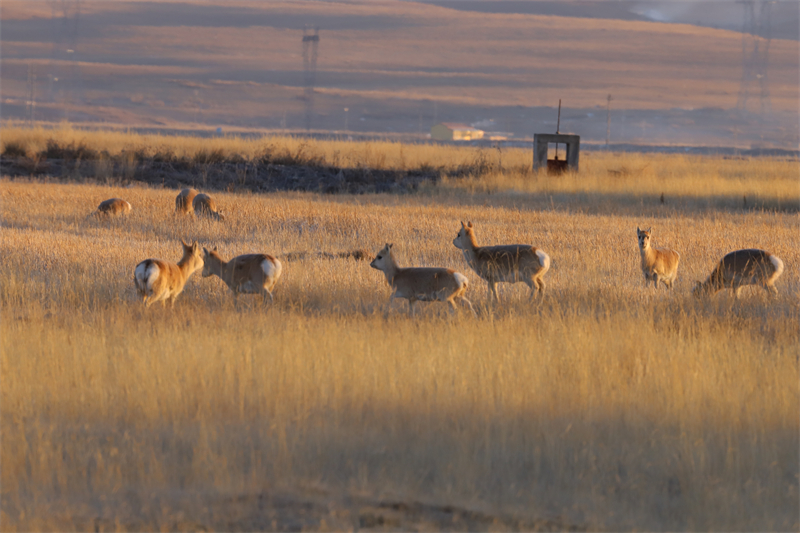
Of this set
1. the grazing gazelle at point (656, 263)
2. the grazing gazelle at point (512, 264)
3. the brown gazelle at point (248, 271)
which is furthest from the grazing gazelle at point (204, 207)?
the grazing gazelle at point (656, 263)

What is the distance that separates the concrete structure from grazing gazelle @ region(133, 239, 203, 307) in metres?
28.9

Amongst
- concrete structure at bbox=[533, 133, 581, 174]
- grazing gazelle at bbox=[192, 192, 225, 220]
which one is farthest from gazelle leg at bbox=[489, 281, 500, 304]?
concrete structure at bbox=[533, 133, 581, 174]

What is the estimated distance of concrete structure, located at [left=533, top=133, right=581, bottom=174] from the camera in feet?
126

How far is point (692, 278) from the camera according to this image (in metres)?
14.8

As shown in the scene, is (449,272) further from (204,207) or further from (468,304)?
(204,207)

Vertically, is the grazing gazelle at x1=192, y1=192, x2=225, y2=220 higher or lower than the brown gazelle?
higher

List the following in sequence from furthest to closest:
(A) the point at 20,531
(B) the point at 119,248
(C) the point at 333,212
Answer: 1. (C) the point at 333,212
2. (B) the point at 119,248
3. (A) the point at 20,531

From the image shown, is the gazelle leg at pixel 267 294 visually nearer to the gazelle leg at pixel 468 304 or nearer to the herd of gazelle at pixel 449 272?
the herd of gazelle at pixel 449 272

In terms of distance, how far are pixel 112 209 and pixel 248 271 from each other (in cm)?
1160

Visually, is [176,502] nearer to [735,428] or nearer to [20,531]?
[20,531]

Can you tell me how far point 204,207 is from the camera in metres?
21.6

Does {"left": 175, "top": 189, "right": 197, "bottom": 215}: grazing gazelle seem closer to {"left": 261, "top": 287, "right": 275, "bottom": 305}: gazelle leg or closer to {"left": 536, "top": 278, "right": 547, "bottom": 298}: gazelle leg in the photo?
{"left": 261, "top": 287, "right": 275, "bottom": 305}: gazelle leg

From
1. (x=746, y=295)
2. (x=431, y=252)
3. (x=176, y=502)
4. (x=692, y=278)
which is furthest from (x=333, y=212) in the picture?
(x=176, y=502)

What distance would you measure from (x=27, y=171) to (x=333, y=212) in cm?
1744
